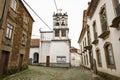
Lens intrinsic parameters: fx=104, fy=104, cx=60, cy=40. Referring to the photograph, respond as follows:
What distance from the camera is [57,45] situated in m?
23.2

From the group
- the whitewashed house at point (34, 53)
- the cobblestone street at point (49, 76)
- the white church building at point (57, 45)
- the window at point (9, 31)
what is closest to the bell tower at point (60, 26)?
the white church building at point (57, 45)

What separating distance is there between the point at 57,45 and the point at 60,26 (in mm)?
4690

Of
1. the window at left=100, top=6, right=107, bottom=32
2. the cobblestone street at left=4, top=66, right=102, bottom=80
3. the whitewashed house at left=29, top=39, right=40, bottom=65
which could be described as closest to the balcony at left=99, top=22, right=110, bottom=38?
the window at left=100, top=6, right=107, bottom=32

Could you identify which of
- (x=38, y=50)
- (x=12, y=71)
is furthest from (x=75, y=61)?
(x=12, y=71)

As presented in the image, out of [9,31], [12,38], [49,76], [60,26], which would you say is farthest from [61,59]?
[9,31]

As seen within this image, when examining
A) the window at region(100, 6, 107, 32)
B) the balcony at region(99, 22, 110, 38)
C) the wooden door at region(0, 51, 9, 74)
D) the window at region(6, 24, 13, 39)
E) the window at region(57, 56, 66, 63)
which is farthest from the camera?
the window at region(57, 56, 66, 63)

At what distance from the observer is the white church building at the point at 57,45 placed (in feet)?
74.2

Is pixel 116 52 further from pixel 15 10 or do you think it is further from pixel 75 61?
pixel 75 61

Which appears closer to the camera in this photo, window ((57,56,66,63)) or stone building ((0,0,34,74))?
stone building ((0,0,34,74))

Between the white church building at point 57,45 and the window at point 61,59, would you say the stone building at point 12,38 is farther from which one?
the window at point 61,59

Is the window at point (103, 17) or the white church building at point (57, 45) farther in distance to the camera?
the white church building at point (57, 45)

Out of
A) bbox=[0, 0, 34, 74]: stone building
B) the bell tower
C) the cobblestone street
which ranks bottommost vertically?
the cobblestone street

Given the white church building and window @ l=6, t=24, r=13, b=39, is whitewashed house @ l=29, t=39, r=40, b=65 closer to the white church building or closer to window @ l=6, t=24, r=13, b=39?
the white church building

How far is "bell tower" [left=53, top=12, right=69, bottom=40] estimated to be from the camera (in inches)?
946
